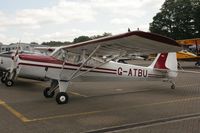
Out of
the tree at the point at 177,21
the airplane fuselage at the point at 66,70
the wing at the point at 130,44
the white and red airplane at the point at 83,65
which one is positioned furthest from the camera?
the tree at the point at 177,21

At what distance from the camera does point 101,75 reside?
11234 millimetres

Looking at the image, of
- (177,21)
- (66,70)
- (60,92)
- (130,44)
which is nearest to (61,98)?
(60,92)

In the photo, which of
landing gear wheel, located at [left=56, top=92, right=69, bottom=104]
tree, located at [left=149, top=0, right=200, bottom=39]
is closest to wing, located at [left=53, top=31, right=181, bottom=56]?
landing gear wheel, located at [left=56, top=92, right=69, bottom=104]

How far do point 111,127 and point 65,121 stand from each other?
3.92 feet

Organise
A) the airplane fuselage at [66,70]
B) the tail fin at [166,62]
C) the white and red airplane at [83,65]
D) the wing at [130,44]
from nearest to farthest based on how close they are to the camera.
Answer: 1. the wing at [130,44]
2. the white and red airplane at [83,65]
3. the airplane fuselage at [66,70]
4. the tail fin at [166,62]

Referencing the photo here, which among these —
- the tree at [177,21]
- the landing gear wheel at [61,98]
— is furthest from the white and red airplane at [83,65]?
the tree at [177,21]

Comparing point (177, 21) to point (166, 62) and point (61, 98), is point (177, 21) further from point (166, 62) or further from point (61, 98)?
point (61, 98)

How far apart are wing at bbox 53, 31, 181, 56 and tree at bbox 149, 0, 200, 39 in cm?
8197

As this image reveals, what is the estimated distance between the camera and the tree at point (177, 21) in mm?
89812

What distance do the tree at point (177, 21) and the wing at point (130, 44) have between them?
81967mm

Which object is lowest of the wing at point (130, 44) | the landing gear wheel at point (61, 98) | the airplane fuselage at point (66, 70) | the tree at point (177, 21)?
the landing gear wheel at point (61, 98)

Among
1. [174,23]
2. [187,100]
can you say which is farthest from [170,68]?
[174,23]

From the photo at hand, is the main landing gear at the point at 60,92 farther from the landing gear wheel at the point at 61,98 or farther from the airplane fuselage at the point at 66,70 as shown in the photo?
the airplane fuselage at the point at 66,70

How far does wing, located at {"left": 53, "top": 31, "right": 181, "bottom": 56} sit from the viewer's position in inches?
313
